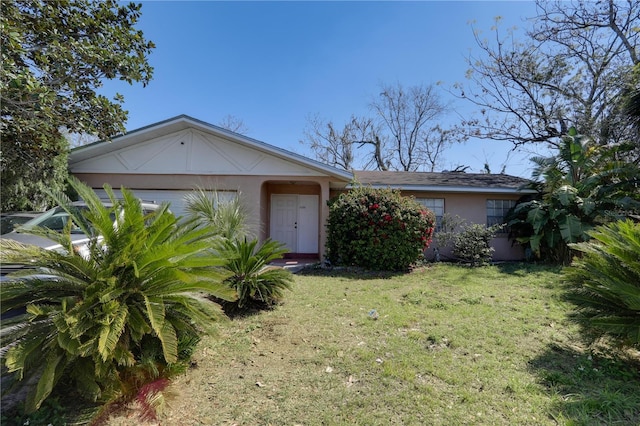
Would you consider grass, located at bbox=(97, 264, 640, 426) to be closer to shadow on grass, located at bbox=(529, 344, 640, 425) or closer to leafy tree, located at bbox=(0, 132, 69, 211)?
shadow on grass, located at bbox=(529, 344, 640, 425)

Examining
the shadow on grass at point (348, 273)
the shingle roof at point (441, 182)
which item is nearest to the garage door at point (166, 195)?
the shadow on grass at point (348, 273)

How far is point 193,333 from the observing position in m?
3.31

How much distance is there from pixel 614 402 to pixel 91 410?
490cm

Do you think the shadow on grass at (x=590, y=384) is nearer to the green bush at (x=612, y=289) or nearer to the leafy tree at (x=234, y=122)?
the green bush at (x=612, y=289)

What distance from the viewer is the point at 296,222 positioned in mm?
12938

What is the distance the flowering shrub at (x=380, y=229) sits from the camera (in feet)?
30.8

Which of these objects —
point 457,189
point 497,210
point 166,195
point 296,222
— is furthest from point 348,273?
point 497,210

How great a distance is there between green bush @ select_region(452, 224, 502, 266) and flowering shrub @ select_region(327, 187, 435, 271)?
1.71 m

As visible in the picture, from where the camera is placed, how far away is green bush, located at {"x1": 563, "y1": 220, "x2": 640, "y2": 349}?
11.1 feet

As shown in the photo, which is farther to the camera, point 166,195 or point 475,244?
point 166,195

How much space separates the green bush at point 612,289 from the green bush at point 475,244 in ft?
21.6

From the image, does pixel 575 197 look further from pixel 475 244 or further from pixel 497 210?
pixel 475 244

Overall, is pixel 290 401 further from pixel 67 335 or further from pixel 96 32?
pixel 96 32

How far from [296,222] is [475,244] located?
6.86 metres
